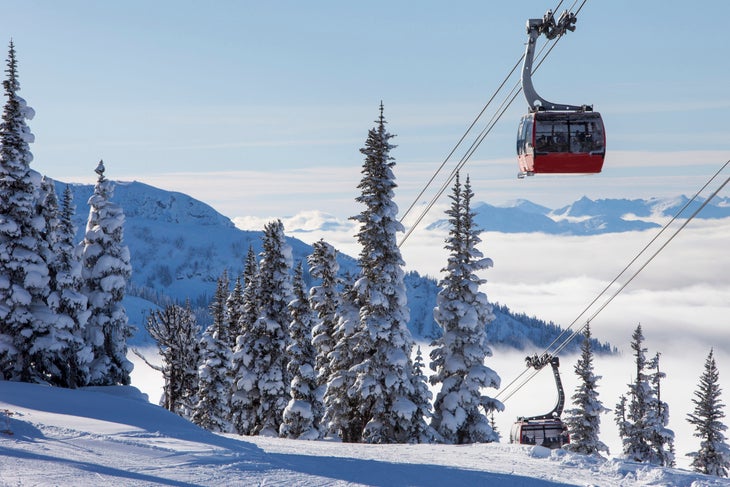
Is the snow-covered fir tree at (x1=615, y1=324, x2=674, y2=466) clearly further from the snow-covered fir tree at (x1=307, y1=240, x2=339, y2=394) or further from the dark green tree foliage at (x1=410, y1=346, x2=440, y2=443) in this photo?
the snow-covered fir tree at (x1=307, y1=240, x2=339, y2=394)

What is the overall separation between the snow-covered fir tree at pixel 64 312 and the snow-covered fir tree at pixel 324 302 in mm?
11227

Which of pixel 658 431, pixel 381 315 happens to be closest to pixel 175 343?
pixel 381 315

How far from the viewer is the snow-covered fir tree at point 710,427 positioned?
52.0 meters

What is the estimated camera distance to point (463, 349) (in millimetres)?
36062

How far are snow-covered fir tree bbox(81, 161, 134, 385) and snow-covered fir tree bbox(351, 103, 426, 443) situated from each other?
40.4 feet

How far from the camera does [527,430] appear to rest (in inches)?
1395

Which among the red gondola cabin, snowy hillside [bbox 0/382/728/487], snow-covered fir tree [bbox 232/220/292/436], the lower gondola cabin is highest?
the red gondola cabin

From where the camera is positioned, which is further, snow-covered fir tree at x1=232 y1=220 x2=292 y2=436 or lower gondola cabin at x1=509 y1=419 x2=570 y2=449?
snow-covered fir tree at x1=232 y1=220 x2=292 y2=436

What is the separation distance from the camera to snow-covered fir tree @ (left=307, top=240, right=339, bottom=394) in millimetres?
38156

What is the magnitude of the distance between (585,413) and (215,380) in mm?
24713

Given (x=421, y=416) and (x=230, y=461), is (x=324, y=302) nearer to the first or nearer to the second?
(x=421, y=416)

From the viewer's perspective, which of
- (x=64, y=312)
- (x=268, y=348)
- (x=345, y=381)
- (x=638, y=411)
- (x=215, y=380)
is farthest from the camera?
(x=638, y=411)

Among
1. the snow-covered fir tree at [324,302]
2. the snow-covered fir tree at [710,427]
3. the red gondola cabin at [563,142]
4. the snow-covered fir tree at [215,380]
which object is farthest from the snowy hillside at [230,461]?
the snow-covered fir tree at [710,427]

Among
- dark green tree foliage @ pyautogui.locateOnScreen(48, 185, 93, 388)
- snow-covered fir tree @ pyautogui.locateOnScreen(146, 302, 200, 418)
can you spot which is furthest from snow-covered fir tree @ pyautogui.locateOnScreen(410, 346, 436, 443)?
snow-covered fir tree @ pyautogui.locateOnScreen(146, 302, 200, 418)
